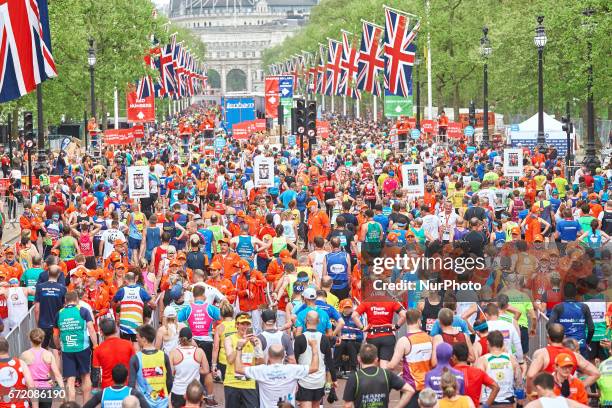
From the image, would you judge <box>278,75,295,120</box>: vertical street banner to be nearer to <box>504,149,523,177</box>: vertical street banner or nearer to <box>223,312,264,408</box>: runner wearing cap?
<box>504,149,523,177</box>: vertical street banner

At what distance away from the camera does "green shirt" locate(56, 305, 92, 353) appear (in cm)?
1519

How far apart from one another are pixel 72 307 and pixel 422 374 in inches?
166

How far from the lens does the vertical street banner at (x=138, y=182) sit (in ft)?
98.0

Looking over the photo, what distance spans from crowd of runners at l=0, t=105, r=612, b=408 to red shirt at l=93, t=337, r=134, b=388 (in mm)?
13

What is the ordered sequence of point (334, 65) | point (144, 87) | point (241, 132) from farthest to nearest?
point (334, 65)
point (144, 87)
point (241, 132)

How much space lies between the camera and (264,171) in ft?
102

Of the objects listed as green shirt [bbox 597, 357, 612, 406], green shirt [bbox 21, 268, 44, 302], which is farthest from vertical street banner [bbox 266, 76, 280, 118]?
green shirt [bbox 597, 357, 612, 406]

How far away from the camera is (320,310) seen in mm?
14891

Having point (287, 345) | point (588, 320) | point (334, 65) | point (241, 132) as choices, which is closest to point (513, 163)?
point (588, 320)

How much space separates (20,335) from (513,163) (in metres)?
17.9

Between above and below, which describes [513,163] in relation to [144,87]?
below

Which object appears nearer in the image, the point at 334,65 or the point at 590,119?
the point at 590,119

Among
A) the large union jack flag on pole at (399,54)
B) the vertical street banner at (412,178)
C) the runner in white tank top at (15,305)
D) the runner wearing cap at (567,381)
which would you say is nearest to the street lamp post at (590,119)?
the vertical street banner at (412,178)

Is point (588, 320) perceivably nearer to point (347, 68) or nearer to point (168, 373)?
point (168, 373)
